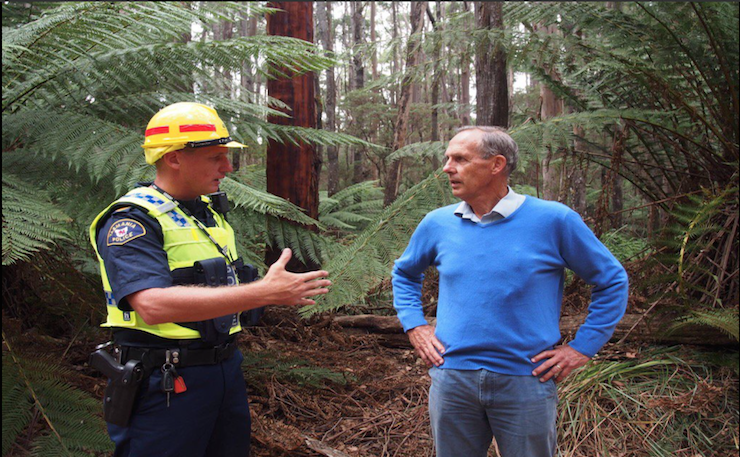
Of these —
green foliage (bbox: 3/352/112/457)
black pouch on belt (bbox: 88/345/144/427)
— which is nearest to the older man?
black pouch on belt (bbox: 88/345/144/427)

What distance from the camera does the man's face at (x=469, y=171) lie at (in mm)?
2068

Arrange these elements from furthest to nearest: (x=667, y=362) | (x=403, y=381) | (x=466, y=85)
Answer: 1. (x=466, y=85)
2. (x=403, y=381)
3. (x=667, y=362)

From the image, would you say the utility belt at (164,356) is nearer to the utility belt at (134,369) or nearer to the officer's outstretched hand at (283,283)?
the utility belt at (134,369)

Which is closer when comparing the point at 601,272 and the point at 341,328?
the point at 601,272

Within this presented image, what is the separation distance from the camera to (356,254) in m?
2.89

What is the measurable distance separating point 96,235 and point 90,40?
1.21m

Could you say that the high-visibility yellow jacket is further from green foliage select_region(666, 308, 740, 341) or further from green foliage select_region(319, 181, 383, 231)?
green foliage select_region(319, 181, 383, 231)

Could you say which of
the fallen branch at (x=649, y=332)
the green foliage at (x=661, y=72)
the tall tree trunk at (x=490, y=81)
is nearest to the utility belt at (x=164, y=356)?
the fallen branch at (x=649, y=332)

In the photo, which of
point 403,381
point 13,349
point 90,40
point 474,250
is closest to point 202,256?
point 474,250

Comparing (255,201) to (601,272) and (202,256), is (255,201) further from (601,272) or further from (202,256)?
(601,272)

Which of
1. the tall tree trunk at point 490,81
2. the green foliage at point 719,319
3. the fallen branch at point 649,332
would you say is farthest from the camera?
the tall tree trunk at point 490,81

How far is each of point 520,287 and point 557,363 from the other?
0.96ft

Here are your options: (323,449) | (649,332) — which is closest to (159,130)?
(323,449)

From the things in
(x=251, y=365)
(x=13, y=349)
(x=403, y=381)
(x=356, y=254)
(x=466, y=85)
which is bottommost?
(x=403, y=381)
